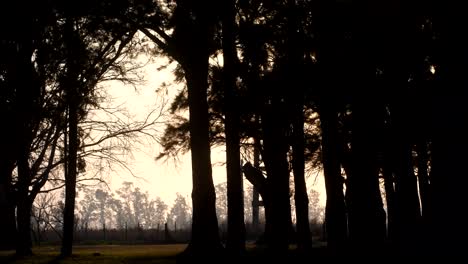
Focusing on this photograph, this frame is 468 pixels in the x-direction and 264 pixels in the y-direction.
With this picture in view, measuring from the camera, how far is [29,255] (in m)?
26.1

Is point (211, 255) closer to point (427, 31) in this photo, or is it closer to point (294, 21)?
point (294, 21)

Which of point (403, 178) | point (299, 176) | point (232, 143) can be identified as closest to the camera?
point (232, 143)

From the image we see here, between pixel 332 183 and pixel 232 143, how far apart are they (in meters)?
3.87

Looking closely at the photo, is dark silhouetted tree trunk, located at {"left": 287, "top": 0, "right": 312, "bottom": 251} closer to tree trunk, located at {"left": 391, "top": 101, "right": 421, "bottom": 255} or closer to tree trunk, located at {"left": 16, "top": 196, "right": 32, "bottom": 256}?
tree trunk, located at {"left": 391, "top": 101, "right": 421, "bottom": 255}

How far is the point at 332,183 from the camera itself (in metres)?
24.6

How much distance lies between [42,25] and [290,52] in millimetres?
9163

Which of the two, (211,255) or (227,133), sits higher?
(227,133)

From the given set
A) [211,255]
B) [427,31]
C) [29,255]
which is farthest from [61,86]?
[427,31]

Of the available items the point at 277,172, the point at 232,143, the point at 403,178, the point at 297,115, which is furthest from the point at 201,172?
the point at 403,178

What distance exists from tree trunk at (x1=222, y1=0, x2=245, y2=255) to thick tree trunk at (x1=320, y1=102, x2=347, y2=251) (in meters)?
3.06

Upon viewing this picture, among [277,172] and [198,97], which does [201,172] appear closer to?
[198,97]

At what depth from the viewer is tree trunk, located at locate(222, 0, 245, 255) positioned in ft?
75.6

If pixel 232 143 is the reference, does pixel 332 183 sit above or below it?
below

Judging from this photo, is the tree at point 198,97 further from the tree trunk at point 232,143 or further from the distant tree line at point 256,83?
the tree trunk at point 232,143
